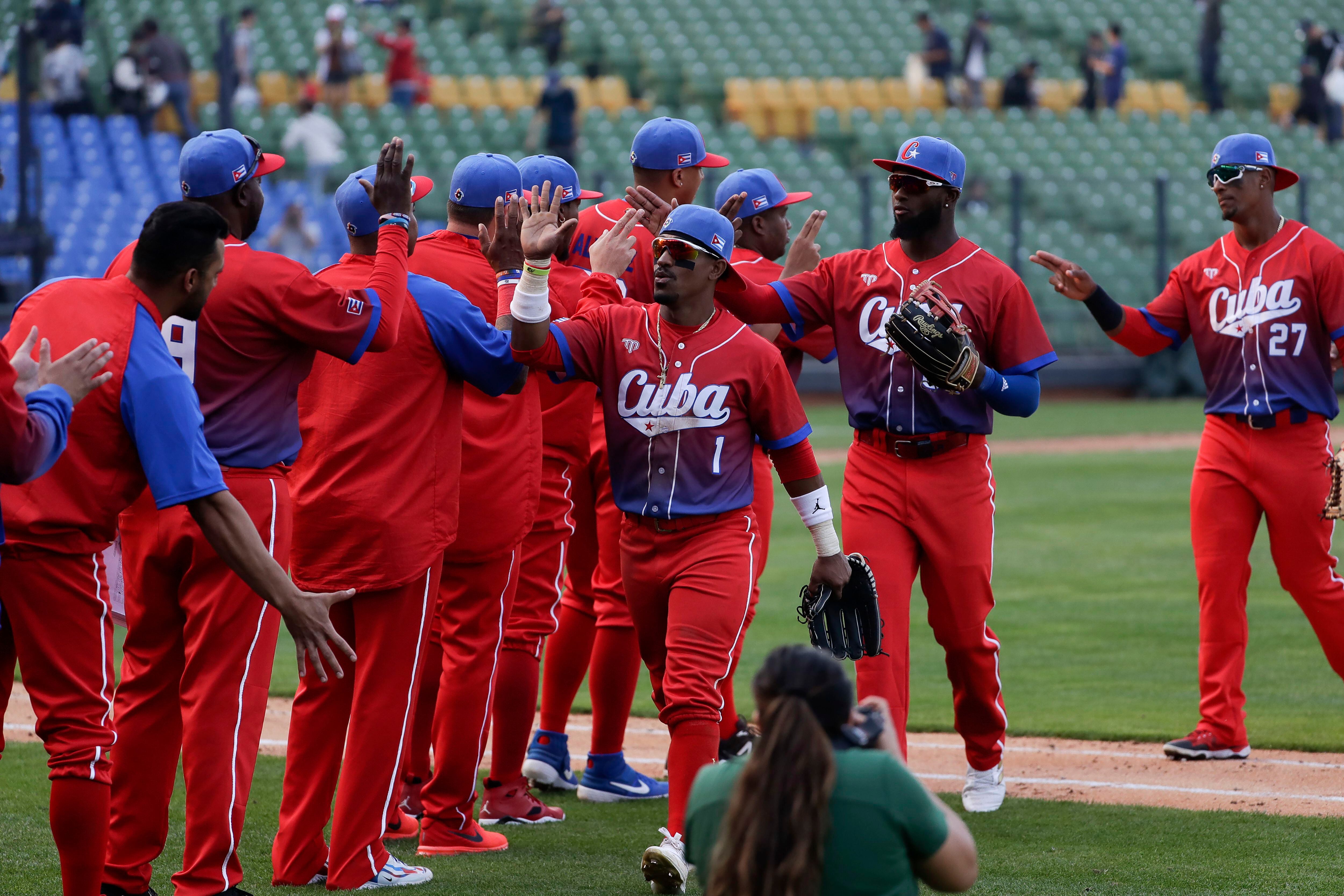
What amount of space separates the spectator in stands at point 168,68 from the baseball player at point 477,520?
15.4 metres

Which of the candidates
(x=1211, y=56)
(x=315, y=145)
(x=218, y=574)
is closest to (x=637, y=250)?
(x=218, y=574)

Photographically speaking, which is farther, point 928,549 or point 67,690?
point 928,549

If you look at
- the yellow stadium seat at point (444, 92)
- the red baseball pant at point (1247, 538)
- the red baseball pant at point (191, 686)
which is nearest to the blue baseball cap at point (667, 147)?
the red baseball pant at point (191, 686)

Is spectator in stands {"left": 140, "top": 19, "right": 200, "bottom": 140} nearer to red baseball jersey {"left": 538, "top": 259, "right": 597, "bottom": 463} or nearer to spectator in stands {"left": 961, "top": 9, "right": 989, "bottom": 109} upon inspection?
spectator in stands {"left": 961, "top": 9, "right": 989, "bottom": 109}

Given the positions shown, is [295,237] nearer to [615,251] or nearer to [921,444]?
[615,251]

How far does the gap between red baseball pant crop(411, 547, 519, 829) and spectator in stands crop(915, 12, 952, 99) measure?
23.7 meters

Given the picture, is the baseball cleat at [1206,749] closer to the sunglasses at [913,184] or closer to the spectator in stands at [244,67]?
the sunglasses at [913,184]

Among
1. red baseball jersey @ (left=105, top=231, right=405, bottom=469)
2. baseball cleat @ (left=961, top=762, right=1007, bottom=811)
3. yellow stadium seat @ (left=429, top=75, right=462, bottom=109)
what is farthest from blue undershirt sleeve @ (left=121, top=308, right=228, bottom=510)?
yellow stadium seat @ (left=429, top=75, right=462, bottom=109)

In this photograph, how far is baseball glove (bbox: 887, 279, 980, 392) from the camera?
18.0 feet

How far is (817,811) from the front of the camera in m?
2.89

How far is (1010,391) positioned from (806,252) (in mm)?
1003

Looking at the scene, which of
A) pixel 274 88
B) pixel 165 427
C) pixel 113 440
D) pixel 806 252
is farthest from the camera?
pixel 274 88

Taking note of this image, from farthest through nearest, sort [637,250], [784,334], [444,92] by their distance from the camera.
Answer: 1. [444,92]
2. [784,334]
3. [637,250]

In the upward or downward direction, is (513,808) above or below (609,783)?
above
